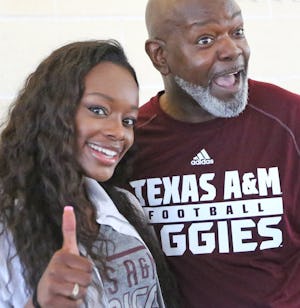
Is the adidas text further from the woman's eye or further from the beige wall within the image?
the beige wall

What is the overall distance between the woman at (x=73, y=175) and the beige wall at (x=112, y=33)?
0.85 m

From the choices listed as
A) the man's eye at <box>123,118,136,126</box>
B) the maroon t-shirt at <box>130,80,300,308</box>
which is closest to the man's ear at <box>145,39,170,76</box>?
the maroon t-shirt at <box>130,80,300,308</box>

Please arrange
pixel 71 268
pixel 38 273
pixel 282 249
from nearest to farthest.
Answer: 1. pixel 71 268
2. pixel 38 273
3. pixel 282 249

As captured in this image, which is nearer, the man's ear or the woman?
the woman

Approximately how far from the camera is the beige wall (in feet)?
7.06

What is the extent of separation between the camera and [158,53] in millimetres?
1629

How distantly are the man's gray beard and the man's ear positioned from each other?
0.11m

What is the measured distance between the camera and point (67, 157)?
4.14ft

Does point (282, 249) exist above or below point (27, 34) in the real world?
below

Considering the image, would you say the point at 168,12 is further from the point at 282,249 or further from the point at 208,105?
the point at 282,249

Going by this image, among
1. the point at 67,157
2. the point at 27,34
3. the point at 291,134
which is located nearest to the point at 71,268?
the point at 67,157

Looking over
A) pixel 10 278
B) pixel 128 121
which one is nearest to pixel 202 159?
pixel 128 121

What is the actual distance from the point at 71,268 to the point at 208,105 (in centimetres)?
67

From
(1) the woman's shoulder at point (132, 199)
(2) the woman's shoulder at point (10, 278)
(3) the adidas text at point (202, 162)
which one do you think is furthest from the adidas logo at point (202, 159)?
(2) the woman's shoulder at point (10, 278)
